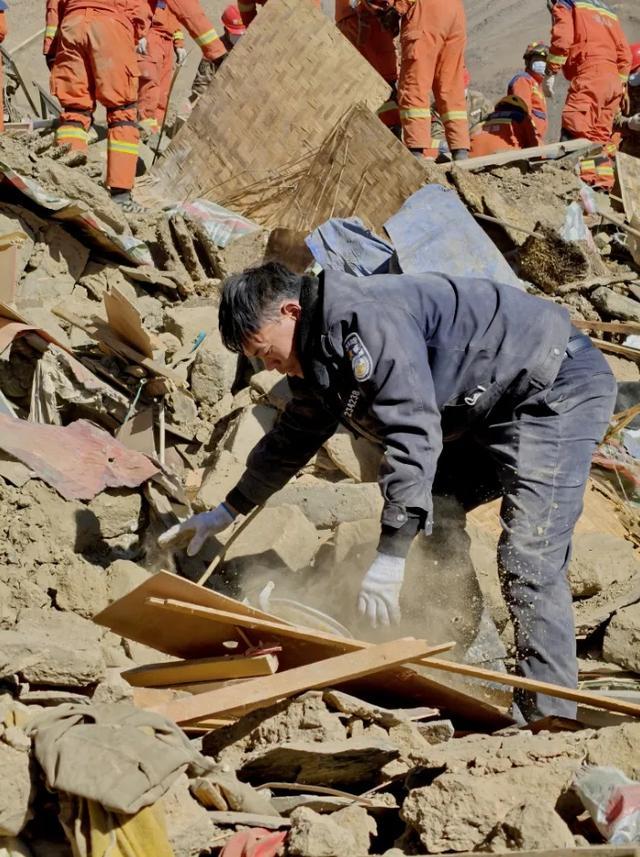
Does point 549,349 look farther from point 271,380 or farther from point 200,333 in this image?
point 200,333

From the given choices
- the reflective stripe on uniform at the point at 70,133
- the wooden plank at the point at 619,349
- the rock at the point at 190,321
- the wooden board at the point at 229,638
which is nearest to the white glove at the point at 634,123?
the wooden plank at the point at 619,349

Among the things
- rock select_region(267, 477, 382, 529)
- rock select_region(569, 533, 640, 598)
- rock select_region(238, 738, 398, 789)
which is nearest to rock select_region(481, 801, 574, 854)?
rock select_region(238, 738, 398, 789)

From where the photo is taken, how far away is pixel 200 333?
5.88 metres

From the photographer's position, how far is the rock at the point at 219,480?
485 cm

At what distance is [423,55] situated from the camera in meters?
8.15

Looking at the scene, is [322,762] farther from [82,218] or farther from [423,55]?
[423,55]

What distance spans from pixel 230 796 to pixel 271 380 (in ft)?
9.90

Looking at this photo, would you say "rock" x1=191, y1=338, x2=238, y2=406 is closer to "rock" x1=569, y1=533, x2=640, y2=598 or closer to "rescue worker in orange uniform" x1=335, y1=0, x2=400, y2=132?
"rock" x1=569, y1=533, x2=640, y2=598

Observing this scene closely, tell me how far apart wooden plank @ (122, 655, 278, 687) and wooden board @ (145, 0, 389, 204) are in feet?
15.6

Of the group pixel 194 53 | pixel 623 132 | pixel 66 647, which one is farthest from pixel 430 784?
pixel 194 53

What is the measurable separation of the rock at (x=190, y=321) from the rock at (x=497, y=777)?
3.30 meters

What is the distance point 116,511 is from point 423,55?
494 cm

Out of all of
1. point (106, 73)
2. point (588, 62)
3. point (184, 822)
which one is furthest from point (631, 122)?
point (184, 822)

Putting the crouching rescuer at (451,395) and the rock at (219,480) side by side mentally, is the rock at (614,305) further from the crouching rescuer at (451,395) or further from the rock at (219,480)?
the crouching rescuer at (451,395)
